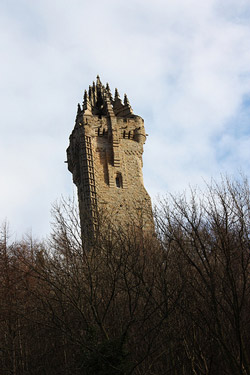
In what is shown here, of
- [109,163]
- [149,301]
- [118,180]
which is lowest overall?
[149,301]

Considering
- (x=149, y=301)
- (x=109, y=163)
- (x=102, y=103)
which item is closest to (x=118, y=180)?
(x=109, y=163)

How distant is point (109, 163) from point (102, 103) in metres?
10.1

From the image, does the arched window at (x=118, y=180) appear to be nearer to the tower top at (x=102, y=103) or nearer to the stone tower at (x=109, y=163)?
the stone tower at (x=109, y=163)

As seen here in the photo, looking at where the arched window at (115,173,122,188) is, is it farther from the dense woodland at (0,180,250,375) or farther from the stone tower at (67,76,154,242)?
the dense woodland at (0,180,250,375)

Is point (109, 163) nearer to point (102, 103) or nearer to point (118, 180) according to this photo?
point (118, 180)

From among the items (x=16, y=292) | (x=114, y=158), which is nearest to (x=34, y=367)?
(x=16, y=292)

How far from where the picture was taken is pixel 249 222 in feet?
37.4

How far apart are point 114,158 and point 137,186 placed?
3042 millimetres

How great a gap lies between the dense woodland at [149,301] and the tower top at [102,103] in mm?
20216

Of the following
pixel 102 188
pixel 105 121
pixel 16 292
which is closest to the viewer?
pixel 16 292

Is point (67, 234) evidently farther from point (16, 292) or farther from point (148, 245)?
point (16, 292)

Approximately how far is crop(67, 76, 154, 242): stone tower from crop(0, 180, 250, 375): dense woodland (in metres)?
12.4

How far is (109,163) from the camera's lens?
110 ft

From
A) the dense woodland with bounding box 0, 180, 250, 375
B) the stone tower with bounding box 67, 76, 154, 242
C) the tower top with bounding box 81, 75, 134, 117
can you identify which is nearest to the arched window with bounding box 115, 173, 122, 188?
the stone tower with bounding box 67, 76, 154, 242
